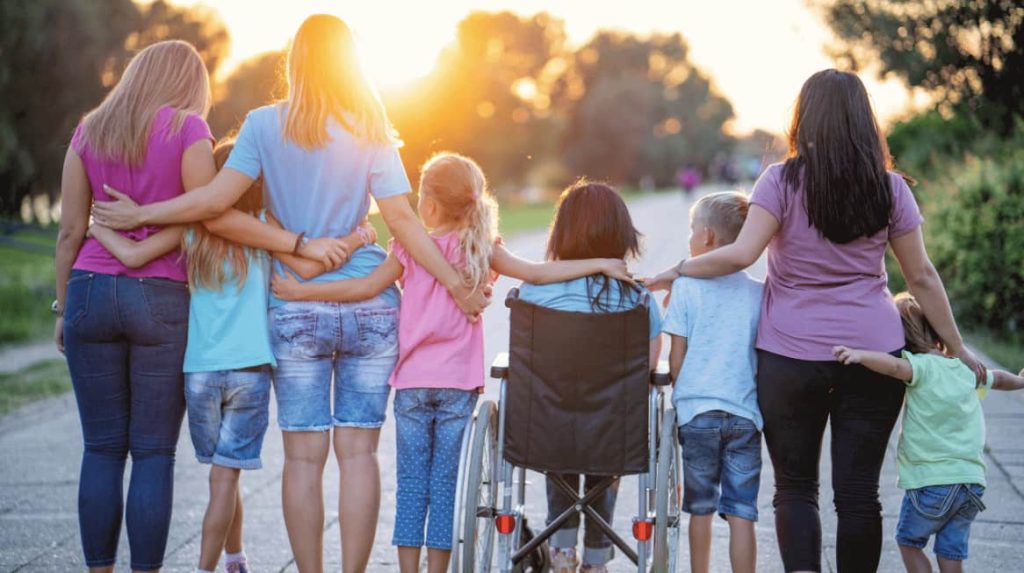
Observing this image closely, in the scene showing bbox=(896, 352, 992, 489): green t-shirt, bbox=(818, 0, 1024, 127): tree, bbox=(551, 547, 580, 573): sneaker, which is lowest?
bbox=(551, 547, 580, 573): sneaker

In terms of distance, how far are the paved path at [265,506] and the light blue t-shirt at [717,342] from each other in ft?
3.49

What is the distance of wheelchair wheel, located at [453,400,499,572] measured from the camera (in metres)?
3.43

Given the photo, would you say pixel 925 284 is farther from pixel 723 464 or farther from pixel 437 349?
pixel 437 349

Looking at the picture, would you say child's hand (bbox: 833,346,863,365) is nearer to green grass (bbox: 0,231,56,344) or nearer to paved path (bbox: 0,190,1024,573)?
paved path (bbox: 0,190,1024,573)

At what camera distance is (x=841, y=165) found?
11.0 ft

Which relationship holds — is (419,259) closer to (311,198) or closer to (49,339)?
(311,198)

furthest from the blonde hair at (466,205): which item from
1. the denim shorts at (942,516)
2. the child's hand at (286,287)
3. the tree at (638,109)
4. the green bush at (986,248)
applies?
the tree at (638,109)

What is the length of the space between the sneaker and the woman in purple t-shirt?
29.5 inches

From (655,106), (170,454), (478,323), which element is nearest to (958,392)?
(478,323)

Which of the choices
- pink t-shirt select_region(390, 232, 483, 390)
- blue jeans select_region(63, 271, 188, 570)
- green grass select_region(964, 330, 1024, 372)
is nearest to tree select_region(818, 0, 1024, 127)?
green grass select_region(964, 330, 1024, 372)

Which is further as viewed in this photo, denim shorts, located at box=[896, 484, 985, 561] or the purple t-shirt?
denim shorts, located at box=[896, 484, 985, 561]

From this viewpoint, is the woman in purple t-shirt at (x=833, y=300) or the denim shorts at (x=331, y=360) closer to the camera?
the woman in purple t-shirt at (x=833, y=300)

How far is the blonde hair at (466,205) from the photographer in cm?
367

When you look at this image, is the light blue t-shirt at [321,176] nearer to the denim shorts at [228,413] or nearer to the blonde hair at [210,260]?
the blonde hair at [210,260]
